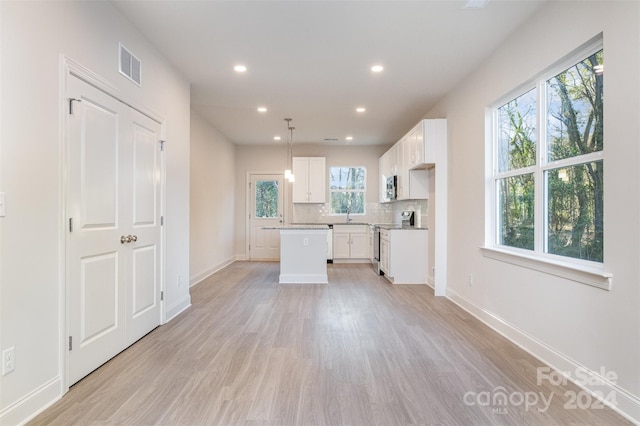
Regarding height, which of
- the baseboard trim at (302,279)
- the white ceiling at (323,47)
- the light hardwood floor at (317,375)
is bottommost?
the light hardwood floor at (317,375)

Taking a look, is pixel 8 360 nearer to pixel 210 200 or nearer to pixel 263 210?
pixel 210 200

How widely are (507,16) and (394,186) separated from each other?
3635 mm

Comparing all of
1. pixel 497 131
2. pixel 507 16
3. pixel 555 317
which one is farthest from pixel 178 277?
pixel 507 16

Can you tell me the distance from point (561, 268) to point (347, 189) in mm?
5778

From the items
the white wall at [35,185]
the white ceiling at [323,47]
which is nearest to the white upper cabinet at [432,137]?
the white ceiling at [323,47]

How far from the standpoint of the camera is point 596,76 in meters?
2.16

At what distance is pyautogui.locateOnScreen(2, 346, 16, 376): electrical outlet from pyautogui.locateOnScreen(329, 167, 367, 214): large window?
654 cm

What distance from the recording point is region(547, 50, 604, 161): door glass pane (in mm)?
2148

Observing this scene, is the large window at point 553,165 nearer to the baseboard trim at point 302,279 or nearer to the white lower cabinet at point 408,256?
the white lower cabinet at point 408,256

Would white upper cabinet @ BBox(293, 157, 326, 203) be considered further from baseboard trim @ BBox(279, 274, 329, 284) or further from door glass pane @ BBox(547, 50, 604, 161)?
door glass pane @ BBox(547, 50, 604, 161)

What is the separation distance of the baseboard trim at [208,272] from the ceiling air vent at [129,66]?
3221mm

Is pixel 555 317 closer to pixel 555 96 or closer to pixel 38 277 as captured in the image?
pixel 555 96

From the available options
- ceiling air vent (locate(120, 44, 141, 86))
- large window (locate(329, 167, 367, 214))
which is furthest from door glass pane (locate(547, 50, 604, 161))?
large window (locate(329, 167, 367, 214))

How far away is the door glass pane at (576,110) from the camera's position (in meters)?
2.15
